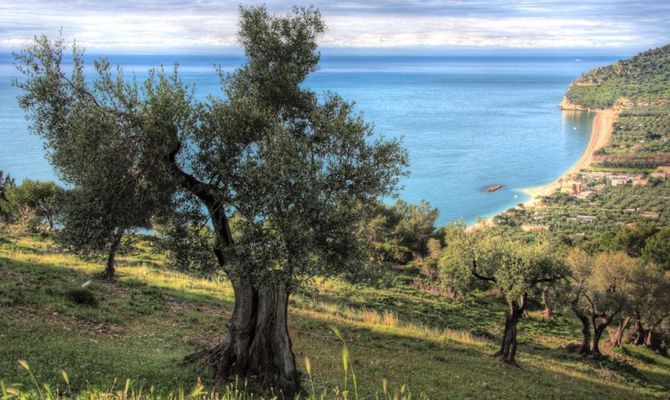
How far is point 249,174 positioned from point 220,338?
8.01 m

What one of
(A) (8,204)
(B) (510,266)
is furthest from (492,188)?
(B) (510,266)

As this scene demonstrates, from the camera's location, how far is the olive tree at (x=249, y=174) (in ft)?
36.6

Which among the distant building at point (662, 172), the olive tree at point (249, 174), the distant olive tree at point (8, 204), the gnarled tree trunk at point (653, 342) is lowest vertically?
the gnarled tree trunk at point (653, 342)

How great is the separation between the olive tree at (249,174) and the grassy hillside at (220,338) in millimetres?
1201

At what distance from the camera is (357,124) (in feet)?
43.7

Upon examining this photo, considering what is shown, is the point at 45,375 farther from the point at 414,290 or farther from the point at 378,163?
the point at 414,290

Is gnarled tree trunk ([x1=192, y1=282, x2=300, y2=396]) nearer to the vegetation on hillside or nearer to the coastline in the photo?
the vegetation on hillside

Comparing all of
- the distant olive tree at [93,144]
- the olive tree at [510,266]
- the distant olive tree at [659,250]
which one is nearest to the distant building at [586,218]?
the distant olive tree at [659,250]

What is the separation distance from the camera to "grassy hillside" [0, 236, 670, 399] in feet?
40.4

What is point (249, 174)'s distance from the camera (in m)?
11.1

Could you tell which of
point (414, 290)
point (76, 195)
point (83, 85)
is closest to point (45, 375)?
point (76, 195)

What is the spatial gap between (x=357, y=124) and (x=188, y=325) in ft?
31.8

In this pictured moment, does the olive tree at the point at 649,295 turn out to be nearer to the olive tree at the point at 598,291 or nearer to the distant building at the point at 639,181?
the olive tree at the point at 598,291

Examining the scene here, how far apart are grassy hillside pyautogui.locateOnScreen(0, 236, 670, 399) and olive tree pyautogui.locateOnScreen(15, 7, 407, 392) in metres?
1.20
